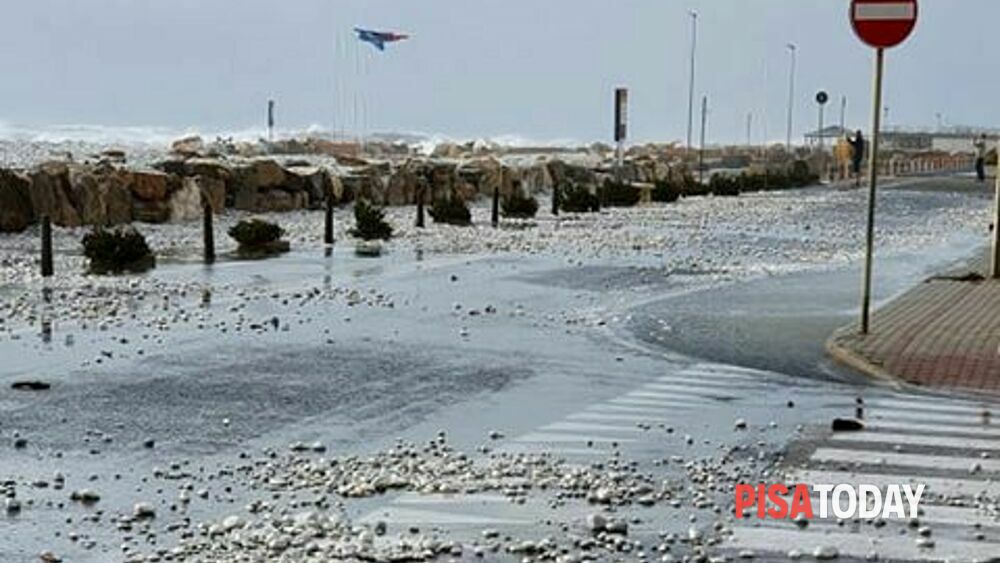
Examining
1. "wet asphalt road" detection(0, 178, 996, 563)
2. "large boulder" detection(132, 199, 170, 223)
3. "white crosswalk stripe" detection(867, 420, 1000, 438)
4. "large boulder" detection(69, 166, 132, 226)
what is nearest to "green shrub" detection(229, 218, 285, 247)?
"large boulder" detection(69, 166, 132, 226)

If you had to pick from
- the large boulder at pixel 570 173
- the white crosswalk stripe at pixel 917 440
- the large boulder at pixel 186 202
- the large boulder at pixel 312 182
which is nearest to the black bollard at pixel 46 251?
the large boulder at pixel 186 202

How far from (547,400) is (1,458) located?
13.8 feet

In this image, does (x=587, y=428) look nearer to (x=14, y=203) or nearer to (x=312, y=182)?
(x=14, y=203)

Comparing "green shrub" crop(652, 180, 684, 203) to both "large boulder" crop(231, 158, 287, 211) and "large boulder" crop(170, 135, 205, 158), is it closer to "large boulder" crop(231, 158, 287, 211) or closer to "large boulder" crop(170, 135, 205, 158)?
"large boulder" crop(170, 135, 205, 158)

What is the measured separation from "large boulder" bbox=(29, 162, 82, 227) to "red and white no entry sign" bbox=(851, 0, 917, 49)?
68.8 feet

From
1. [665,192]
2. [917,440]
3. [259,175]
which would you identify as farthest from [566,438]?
[665,192]

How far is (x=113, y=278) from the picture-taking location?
21953mm

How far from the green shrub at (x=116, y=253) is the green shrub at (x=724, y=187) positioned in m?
42.3

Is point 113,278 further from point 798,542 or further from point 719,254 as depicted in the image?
point 798,542

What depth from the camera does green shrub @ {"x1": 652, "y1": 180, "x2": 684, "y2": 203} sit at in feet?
189

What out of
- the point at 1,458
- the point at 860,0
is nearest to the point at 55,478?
the point at 1,458

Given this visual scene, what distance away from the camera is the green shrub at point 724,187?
65.4m

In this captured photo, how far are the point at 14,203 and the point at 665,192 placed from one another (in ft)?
101

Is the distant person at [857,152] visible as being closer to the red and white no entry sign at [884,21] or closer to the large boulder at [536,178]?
the large boulder at [536,178]
